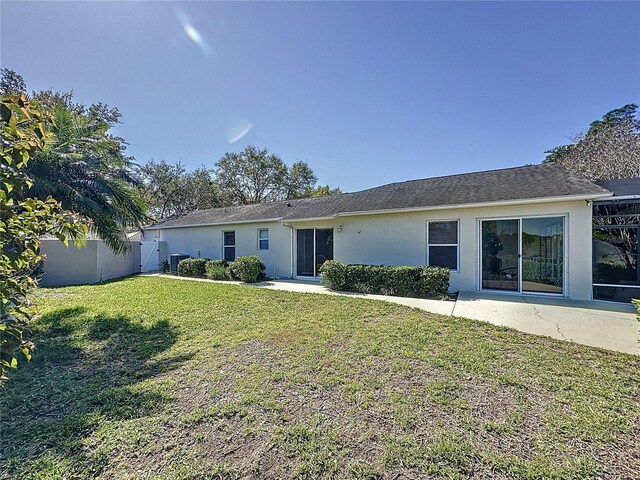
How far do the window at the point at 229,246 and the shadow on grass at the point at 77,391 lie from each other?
10.6 metres

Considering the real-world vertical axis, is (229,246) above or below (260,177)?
below

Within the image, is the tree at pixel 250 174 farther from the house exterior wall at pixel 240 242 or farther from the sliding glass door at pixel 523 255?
the sliding glass door at pixel 523 255

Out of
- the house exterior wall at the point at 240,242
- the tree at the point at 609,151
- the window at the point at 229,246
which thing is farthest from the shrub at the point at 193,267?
the tree at the point at 609,151

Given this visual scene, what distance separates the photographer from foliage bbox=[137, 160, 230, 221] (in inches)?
1300

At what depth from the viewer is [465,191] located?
426 inches

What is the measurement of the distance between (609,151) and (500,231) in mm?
11523

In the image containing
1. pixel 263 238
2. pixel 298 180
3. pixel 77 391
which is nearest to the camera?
pixel 77 391

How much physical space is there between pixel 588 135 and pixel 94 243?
27.9 m

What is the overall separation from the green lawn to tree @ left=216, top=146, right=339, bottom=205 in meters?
30.3

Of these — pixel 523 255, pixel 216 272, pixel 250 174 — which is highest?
pixel 250 174

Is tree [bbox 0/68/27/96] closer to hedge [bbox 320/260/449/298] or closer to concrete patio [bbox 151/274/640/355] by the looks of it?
hedge [bbox 320/260/449/298]

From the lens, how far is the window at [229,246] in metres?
17.2

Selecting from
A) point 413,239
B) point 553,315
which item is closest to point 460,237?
point 413,239

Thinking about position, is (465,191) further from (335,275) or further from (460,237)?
(335,275)
